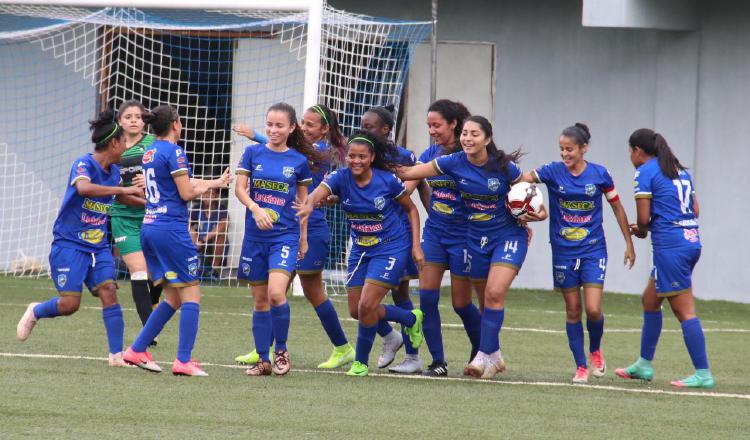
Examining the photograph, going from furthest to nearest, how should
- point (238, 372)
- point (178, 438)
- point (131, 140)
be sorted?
point (131, 140) < point (238, 372) < point (178, 438)

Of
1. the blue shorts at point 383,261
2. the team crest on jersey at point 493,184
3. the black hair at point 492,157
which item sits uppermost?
the black hair at point 492,157

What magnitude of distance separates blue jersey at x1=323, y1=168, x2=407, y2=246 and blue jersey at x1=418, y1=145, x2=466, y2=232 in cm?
29

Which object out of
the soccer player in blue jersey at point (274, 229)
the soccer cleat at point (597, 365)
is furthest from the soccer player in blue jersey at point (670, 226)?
the soccer player in blue jersey at point (274, 229)

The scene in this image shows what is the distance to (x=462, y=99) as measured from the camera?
1689 centimetres

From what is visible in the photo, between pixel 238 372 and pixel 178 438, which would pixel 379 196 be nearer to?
pixel 238 372

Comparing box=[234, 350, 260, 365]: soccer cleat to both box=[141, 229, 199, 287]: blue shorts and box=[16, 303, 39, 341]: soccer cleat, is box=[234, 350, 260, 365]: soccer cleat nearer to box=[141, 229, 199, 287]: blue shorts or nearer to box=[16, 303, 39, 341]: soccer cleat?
box=[141, 229, 199, 287]: blue shorts

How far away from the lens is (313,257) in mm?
8805

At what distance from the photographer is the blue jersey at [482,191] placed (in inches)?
326

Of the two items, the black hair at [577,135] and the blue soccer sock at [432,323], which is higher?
the black hair at [577,135]

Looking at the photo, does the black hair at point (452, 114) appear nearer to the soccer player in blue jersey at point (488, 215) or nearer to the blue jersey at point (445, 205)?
the blue jersey at point (445, 205)

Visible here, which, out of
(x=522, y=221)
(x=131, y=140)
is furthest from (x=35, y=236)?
(x=522, y=221)

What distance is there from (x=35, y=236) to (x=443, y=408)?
1057 centimetres

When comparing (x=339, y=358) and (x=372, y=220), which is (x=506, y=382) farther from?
(x=372, y=220)

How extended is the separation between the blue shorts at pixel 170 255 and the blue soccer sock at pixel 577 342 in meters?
2.44
